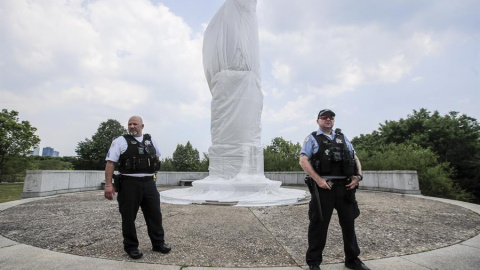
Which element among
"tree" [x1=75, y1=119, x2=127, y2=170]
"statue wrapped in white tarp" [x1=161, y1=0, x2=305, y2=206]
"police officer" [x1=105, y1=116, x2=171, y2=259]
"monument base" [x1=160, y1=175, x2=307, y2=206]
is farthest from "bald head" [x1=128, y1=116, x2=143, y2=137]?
"tree" [x1=75, y1=119, x2=127, y2=170]

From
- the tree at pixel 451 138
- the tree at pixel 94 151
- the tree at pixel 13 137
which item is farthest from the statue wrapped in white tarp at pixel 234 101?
the tree at pixel 94 151

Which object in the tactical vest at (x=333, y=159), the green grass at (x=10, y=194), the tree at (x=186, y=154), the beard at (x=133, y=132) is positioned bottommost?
the green grass at (x=10, y=194)

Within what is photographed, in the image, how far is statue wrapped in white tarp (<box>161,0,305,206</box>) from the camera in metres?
9.95

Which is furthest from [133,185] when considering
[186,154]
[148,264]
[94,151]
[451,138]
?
[186,154]

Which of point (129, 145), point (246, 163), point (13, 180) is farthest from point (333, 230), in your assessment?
point (13, 180)

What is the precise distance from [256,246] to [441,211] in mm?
5675

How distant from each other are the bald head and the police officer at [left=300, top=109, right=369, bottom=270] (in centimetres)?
235

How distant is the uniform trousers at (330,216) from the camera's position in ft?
9.82

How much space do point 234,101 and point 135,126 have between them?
676 cm

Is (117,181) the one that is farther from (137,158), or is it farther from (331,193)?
(331,193)

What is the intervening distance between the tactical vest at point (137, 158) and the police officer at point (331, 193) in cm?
208

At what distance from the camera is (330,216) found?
306 centimetres

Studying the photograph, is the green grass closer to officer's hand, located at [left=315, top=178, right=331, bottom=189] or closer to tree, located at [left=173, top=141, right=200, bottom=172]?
officer's hand, located at [left=315, top=178, right=331, bottom=189]

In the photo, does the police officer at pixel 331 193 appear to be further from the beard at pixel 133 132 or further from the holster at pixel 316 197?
the beard at pixel 133 132
